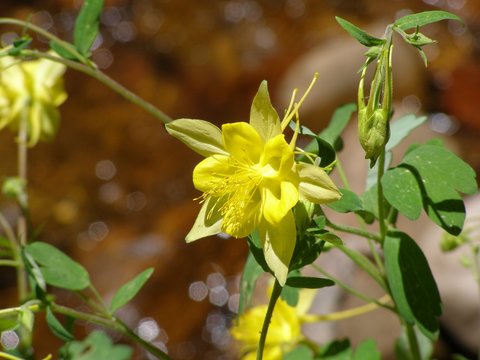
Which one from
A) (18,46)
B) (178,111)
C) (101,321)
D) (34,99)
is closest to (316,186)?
(101,321)

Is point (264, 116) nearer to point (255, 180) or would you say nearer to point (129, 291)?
point (255, 180)

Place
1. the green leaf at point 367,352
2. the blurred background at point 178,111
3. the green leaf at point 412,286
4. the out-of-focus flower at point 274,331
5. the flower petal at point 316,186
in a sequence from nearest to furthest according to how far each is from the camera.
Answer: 1. the flower petal at point 316,186
2. the green leaf at point 412,286
3. the green leaf at point 367,352
4. the out-of-focus flower at point 274,331
5. the blurred background at point 178,111

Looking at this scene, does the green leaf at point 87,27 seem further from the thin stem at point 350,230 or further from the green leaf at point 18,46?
the thin stem at point 350,230

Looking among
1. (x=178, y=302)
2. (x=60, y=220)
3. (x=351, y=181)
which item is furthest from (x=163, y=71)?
(x=351, y=181)

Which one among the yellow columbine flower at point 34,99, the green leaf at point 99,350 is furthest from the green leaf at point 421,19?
the yellow columbine flower at point 34,99

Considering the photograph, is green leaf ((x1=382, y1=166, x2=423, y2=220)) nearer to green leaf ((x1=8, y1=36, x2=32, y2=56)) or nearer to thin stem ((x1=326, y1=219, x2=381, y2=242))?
thin stem ((x1=326, y1=219, x2=381, y2=242))

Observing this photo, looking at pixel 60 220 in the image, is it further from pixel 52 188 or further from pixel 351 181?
pixel 351 181
